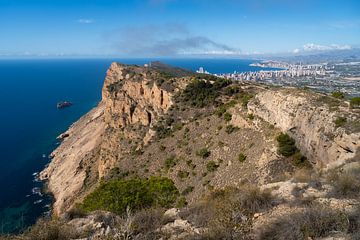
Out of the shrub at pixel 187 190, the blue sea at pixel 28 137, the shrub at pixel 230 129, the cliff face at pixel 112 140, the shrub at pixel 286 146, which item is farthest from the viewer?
the cliff face at pixel 112 140

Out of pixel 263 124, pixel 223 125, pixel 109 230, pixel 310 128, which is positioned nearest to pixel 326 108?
pixel 310 128

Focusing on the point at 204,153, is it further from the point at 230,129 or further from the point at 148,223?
the point at 148,223

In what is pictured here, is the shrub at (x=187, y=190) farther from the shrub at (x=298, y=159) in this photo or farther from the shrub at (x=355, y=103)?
the shrub at (x=355, y=103)

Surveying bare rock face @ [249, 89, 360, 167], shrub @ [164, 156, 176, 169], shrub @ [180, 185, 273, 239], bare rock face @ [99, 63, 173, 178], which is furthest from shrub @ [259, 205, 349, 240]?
bare rock face @ [99, 63, 173, 178]

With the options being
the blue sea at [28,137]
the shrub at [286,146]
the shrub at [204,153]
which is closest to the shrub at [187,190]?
the shrub at [204,153]

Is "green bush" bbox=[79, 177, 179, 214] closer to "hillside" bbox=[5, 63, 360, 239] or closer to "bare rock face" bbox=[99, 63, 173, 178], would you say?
"hillside" bbox=[5, 63, 360, 239]

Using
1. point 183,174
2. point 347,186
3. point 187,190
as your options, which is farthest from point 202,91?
point 347,186
